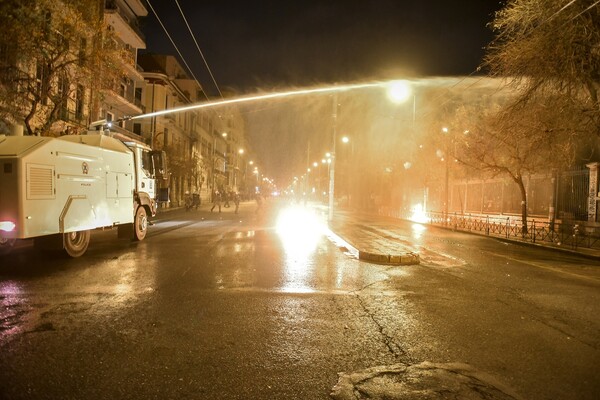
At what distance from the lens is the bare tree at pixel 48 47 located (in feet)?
49.4

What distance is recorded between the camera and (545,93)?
14.7 meters

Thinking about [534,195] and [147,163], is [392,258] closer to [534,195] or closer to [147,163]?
[147,163]

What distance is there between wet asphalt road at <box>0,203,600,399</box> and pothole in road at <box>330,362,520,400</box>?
44mm

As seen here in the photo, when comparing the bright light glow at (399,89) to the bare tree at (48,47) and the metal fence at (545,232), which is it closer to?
the metal fence at (545,232)

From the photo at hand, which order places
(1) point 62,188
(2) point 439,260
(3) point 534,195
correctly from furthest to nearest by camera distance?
(3) point 534,195, (2) point 439,260, (1) point 62,188

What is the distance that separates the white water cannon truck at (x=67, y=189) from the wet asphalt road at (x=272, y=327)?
33.4 inches

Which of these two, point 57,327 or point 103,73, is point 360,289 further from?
point 103,73

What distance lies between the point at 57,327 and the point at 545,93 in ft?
51.1

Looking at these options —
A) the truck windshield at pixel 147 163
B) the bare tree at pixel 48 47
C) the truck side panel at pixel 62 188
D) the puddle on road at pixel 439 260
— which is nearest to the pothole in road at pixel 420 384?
the puddle on road at pixel 439 260

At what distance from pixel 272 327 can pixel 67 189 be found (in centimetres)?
722

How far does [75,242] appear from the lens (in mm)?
10945

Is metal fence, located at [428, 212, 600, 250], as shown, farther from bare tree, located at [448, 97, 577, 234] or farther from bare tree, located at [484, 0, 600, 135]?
bare tree, located at [484, 0, 600, 135]

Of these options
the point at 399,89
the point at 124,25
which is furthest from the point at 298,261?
the point at 124,25

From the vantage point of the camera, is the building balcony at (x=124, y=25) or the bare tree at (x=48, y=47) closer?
the bare tree at (x=48, y=47)
